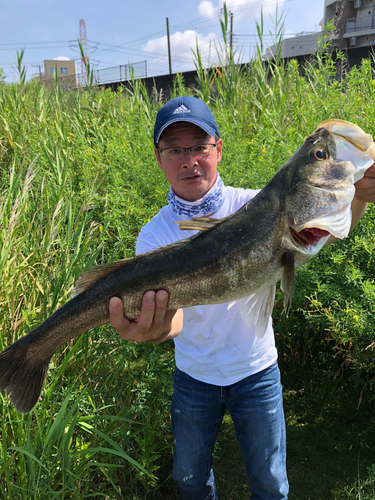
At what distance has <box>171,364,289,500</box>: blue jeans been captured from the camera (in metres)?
2.26

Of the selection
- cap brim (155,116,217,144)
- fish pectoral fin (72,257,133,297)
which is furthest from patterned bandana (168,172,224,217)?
fish pectoral fin (72,257,133,297)

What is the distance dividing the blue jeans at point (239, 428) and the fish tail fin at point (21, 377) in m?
0.87

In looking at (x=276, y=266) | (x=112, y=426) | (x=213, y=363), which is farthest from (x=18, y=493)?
(x=276, y=266)

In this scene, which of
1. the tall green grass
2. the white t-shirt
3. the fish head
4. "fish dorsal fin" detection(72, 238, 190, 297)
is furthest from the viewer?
the tall green grass

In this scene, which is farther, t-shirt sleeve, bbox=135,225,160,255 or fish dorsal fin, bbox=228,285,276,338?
t-shirt sleeve, bbox=135,225,160,255

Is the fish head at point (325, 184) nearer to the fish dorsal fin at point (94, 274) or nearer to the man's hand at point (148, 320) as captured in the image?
the man's hand at point (148, 320)

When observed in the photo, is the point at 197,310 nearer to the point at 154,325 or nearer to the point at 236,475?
the point at 154,325

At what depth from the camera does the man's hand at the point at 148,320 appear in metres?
1.84

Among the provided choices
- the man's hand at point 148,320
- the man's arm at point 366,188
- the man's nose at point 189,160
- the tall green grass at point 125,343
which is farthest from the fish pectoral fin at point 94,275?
the man's arm at point 366,188

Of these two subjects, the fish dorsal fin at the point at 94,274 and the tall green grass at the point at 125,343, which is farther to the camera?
the tall green grass at the point at 125,343

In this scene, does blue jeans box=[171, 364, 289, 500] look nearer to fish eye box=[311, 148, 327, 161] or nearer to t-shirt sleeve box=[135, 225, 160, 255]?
t-shirt sleeve box=[135, 225, 160, 255]

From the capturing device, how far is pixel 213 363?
7.41 ft

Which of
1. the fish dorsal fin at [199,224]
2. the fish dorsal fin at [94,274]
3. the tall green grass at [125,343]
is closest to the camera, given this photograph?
the fish dorsal fin at [199,224]

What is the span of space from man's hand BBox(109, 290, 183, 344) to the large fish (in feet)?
0.11
